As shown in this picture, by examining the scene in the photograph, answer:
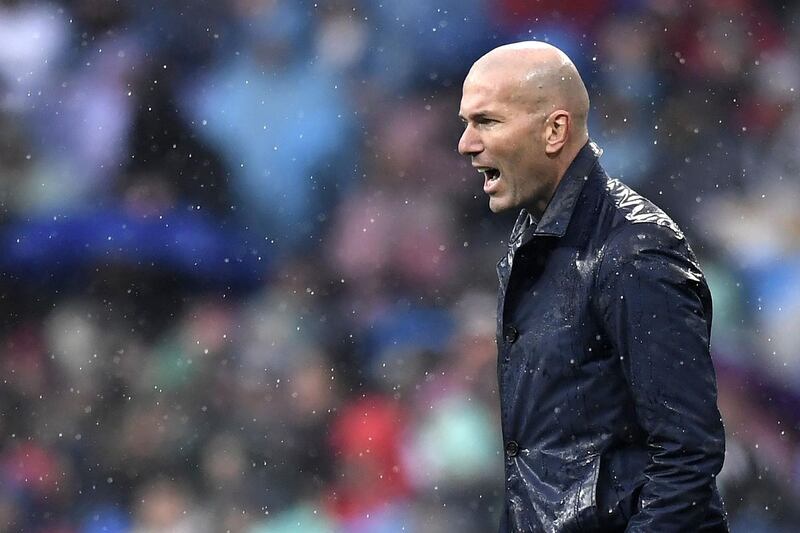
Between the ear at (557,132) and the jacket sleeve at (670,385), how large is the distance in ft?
0.83

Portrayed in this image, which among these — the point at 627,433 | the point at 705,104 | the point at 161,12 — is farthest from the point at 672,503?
the point at 161,12

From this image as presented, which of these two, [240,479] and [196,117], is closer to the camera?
[240,479]

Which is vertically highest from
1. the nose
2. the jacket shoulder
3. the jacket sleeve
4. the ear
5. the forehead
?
the forehead

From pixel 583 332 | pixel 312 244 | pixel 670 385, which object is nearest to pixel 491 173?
pixel 583 332

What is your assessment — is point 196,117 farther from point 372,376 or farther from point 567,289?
point 567,289

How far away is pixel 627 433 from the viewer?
1.71 metres

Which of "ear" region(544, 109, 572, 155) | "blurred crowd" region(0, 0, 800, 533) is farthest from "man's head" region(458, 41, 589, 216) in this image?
"blurred crowd" region(0, 0, 800, 533)

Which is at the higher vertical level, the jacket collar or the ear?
the ear

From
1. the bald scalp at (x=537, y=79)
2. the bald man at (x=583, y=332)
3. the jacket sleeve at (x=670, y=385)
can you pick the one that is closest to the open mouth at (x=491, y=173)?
the bald man at (x=583, y=332)

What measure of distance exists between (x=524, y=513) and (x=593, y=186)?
19.0 inches

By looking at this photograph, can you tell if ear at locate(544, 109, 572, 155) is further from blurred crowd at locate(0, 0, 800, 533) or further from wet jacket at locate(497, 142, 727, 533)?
blurred crowd at locate(0, 0, 800, 533)

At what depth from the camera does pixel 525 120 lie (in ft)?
6.06

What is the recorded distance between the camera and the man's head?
Answer: 6.07 ft

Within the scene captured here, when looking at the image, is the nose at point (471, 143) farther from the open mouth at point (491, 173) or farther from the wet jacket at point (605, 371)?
the wet jacket at point (605, 371)
